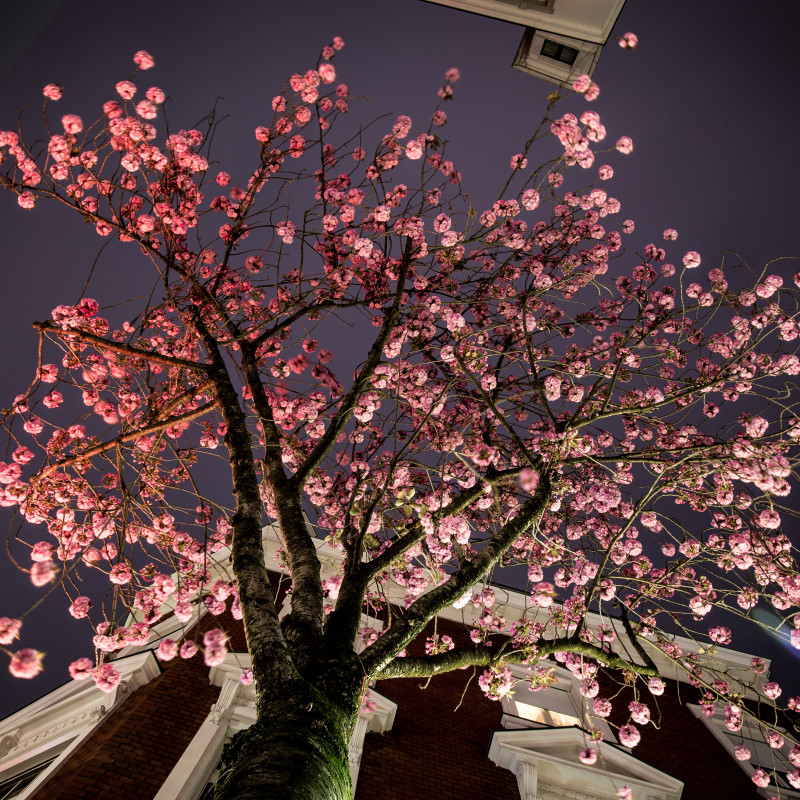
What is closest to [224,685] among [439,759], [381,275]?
[439,759]

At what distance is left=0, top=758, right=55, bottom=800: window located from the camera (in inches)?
313

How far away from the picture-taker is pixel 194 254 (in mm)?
7406

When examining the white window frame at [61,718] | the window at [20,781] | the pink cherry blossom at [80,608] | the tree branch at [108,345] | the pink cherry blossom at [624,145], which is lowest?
the window at [20,781]

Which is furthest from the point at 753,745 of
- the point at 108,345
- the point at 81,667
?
the point at 108,345

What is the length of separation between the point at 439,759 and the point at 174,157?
10908 mm

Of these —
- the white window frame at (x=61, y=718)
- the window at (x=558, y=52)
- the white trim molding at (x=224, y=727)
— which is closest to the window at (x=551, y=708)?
the white trim molding at (x=224, y=727)

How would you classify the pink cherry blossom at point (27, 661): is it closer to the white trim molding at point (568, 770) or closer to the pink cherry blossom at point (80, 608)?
the pink cherry blossom at point (80, 608)

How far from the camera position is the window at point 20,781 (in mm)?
7957

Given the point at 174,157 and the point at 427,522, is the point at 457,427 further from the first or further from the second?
the point at 174,157

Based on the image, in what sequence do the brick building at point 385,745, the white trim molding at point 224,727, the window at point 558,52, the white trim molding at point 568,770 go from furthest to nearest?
the window at point 558,52, the white trim molding at point 568,770, the brick building at point 385,745, the white trim molding at point 224,727

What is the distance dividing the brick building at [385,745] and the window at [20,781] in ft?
0.08

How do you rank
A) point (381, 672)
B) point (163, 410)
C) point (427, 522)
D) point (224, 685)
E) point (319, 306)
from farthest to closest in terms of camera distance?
point (224, 685) < point (319, 306) < point (163, 410) < point (427, 522) < point (381, 672)

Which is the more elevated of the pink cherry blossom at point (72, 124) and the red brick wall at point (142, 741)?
the pink cherry blossom at point (72, 124)

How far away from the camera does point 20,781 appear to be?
26.8 feet
